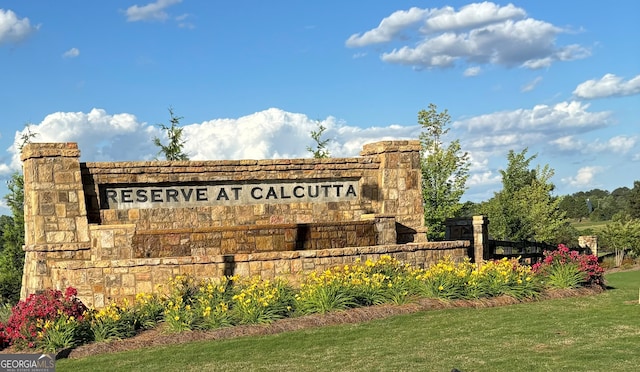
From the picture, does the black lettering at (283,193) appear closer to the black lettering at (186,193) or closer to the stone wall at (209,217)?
the stone wall at (209,217)

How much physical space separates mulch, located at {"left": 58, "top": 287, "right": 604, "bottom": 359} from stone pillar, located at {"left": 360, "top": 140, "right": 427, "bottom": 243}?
21.1 ft

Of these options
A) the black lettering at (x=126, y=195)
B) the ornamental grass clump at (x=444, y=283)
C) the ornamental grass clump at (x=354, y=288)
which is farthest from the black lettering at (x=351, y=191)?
the black lettering at (x=126, y=195)

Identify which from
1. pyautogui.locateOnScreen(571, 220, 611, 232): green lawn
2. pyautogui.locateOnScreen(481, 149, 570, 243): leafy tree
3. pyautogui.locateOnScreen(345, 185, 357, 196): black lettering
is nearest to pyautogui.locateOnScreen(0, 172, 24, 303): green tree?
pyautogui.locateOnScreen(345, 185, 357, 196): black lettering

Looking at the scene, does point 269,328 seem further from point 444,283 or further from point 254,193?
point 254,193

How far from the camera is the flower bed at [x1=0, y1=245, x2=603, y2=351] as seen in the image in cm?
1302

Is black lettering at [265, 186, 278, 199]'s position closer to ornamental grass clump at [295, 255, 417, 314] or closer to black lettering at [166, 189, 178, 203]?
black lettering at [166, 189, 178, 203]

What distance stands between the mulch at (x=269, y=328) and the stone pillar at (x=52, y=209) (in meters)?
5.83

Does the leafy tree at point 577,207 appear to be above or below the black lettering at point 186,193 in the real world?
below

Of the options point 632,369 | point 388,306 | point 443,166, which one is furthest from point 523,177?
point 632,369

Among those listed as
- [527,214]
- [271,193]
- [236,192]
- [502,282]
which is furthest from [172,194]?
[527,214]

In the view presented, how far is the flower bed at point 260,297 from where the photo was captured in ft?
42.7

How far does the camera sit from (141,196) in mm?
18922

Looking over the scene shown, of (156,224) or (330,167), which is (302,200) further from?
(156,224)

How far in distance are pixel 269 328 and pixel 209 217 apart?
7.03 m
